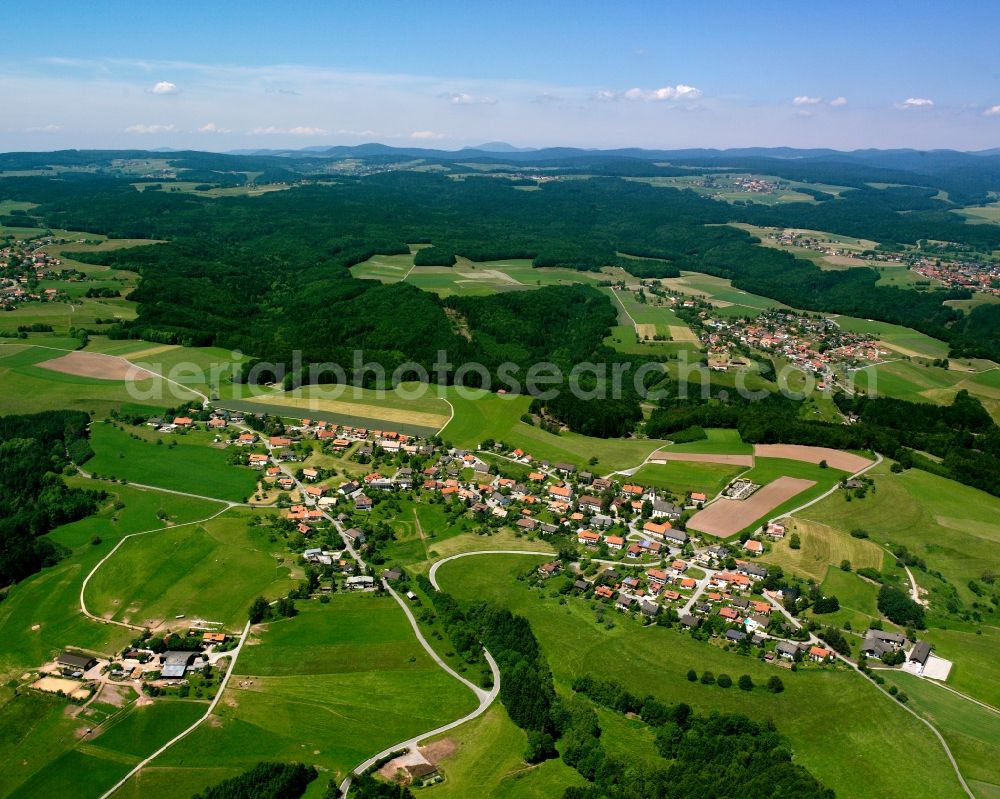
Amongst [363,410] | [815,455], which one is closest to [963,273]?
[815,455]

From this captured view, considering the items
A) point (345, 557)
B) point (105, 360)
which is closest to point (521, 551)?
point (345, 557)

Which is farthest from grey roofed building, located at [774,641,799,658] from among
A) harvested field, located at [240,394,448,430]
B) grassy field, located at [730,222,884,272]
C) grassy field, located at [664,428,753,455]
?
grassy field, located at [730,222,884,272]

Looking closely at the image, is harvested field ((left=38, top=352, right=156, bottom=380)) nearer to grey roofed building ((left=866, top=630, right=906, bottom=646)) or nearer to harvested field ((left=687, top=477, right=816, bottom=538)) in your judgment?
harvested field ((left=687, top=477, right=816, bottom=538))

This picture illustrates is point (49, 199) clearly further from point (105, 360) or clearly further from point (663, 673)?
point (663, 673)

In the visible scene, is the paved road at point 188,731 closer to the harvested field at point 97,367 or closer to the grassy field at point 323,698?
the grassy field at point 323,698

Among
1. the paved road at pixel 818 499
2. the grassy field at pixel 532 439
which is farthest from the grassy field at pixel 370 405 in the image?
the paved road at pixel 818 499

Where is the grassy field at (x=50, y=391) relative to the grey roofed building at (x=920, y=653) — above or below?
above
